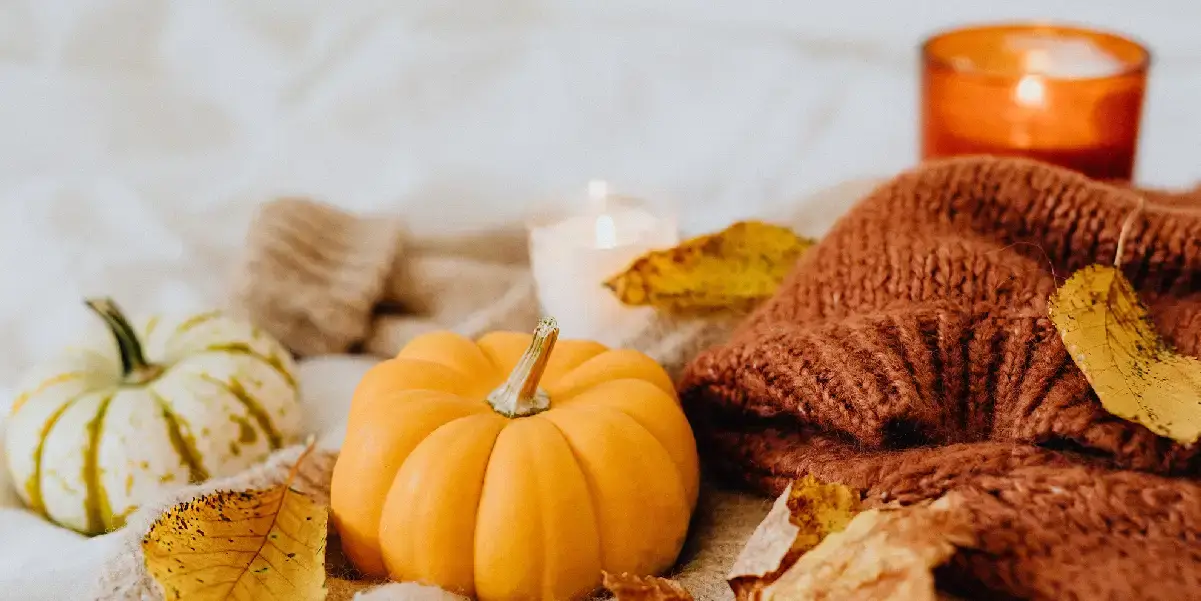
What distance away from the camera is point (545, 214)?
95 cm

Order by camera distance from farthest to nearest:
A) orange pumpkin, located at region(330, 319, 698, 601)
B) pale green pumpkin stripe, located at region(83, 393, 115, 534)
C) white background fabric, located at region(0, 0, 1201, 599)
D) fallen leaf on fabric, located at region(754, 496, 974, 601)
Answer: white background fabric, located at region(0, 0, 1201, 599), pale green pumpkin stripe, located at region(83, 393, 115, 534), orange pumpkin, located at region(330, 319, 698, 601), fallen leaf on fabric, located at region(754, 496, 974, 601)

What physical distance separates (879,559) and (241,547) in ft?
1.05

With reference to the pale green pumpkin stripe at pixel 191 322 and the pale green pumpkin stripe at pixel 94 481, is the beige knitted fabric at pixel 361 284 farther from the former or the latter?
the pale green pumpkin stripe at pixel 94 481

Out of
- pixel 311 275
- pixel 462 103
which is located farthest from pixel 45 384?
pixel 462 103

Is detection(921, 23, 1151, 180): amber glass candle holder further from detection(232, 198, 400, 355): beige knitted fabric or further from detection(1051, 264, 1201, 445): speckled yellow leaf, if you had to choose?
detection(232, 198, 400, 355): beige knitted fabric

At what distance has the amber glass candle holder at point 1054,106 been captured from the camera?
88cm

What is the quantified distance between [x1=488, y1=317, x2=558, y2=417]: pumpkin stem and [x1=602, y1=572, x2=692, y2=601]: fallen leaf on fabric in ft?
0.42

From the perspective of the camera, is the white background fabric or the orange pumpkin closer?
the orange pumpkin

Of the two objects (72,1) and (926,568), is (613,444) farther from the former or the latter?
(72,1)

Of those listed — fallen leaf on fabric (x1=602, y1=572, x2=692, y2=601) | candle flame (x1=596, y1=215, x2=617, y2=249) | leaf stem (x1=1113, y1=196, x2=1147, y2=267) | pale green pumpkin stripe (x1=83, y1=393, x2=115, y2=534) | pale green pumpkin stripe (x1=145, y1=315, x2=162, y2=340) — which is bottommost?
pale green pumpkin stripe (x1=83, y1=393, x2=115, y2=534)

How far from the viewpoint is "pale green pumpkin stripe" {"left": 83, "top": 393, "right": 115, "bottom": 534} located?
2.38ft

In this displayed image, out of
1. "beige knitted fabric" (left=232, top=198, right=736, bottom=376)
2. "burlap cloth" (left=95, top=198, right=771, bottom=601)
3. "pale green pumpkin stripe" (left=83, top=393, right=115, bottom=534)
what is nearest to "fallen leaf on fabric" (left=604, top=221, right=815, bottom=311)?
"burlap cloth" (left=95, top=198, right=771, bottom=601)

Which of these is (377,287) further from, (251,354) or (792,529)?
(792,529)

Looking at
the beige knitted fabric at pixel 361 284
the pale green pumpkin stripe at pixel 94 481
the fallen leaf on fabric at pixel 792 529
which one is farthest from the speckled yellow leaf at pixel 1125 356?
the pale green pumpkin stripe at pixel 94 481
